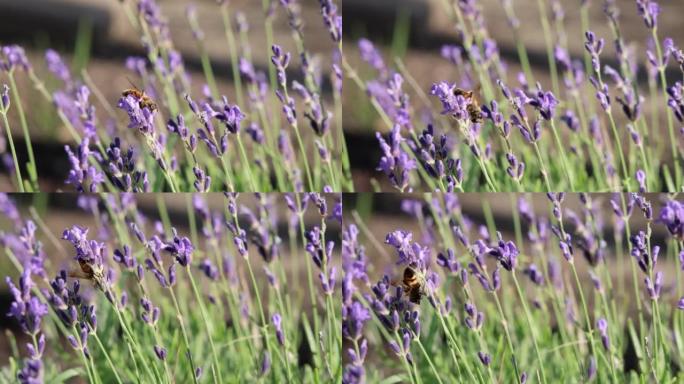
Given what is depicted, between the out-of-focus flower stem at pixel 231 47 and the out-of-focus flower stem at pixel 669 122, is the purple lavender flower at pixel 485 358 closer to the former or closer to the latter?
the out-of-focus flower stem at pixel 669 122

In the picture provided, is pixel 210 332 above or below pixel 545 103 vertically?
below

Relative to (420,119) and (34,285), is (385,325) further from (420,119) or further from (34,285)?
(34,285)

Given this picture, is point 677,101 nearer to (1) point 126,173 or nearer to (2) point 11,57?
(1) point 126,173

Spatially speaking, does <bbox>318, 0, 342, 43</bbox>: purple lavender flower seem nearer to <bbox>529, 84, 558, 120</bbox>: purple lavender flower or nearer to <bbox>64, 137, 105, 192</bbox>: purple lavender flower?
<bbox>529, 84, 558, 120</bbox>: purple lavender flower

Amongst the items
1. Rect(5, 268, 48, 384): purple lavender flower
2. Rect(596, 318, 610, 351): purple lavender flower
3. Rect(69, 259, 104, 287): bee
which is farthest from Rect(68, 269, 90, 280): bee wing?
Rect(596, 318, 610, 351): purple lavender flower

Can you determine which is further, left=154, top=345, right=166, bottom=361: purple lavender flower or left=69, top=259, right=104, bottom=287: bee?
left=154, top=345, right=166, bottom=361: purple lavender flower

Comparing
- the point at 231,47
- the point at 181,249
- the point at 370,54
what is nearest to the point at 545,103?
the point at 370,54
